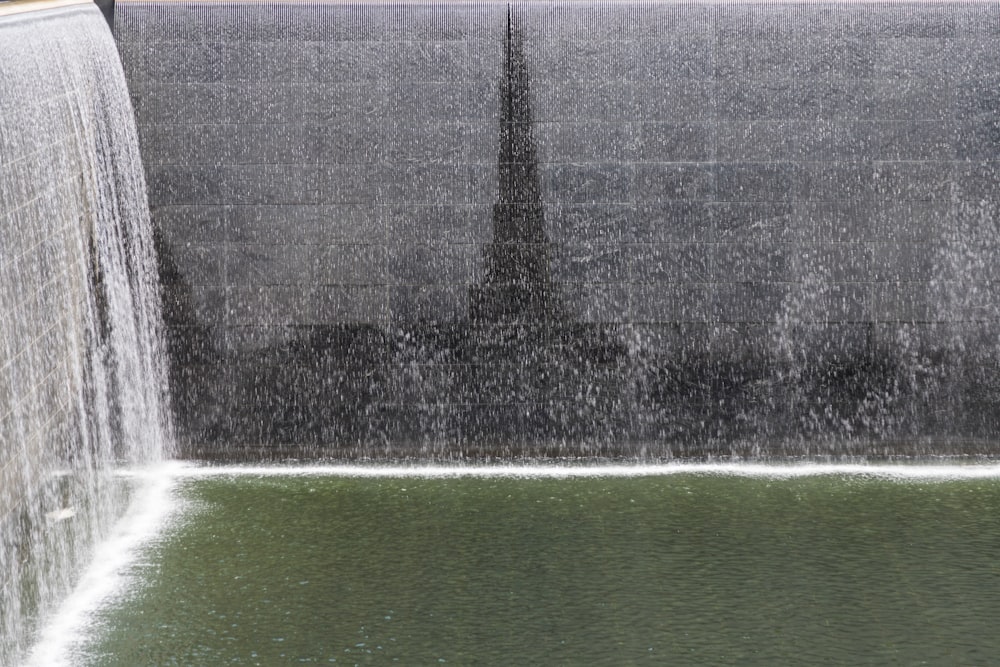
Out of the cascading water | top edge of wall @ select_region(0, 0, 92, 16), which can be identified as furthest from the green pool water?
top edge of wall @ select_region(0, 0, 92, 16)

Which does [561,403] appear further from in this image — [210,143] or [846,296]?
[210,143]

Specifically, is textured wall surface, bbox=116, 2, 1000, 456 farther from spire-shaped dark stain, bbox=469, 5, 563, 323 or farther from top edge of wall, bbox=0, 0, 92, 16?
top edge of wall, bbox=0, 0, 92, 16

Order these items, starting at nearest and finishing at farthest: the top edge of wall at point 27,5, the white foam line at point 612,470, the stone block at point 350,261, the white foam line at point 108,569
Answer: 1. the white foam line at point 108,569
2. the top edge of wall at point 27,5
3. the white foam line at point 612,470
4. the stone block at point 350,261

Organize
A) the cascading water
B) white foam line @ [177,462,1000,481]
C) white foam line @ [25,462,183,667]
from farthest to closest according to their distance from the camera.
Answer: white foam line @ [177,462,1000,481]
the cascading water
white foam line @ [25,462,183,667]

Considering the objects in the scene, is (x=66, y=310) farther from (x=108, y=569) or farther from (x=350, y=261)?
(x=350, y=261)

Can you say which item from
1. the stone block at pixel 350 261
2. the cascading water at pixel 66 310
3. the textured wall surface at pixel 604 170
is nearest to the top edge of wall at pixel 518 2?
the textured wall surface at pixel 604 170

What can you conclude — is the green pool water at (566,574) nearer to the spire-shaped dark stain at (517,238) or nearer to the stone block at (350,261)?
the spire-shaped dark stain at (517,238)

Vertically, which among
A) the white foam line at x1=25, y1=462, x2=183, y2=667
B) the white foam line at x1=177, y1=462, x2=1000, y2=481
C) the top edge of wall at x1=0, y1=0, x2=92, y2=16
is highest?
the top edge of wall at x1=0, y1=0, x2=92, y2=16

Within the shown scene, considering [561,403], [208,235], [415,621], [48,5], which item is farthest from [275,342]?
[415,621]
